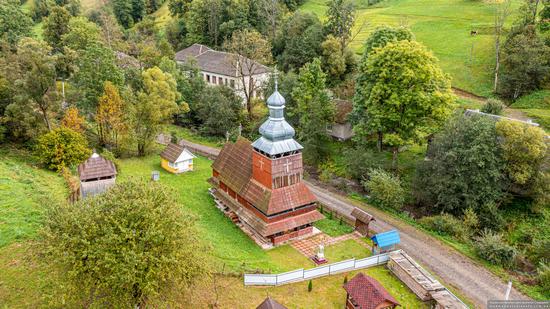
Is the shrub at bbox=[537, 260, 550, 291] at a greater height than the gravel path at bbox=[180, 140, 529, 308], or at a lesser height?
greater

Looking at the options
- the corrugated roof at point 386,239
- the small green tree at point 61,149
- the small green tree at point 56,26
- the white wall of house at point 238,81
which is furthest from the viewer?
the small green tree at point 56,26

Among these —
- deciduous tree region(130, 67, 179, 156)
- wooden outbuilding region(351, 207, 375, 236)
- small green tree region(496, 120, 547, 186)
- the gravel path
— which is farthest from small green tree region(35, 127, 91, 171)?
small green tree region(496, 120, 547, 186)

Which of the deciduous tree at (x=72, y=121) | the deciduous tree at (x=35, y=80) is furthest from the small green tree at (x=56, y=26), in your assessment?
the deciduous tree at (x=72, y=121)

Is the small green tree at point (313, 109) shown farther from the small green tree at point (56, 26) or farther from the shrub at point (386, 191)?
the small green tree at point (56, 26)

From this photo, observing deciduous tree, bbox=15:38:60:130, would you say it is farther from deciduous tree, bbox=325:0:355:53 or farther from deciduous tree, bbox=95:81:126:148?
deciduous tree, bbox=325:0:355:53

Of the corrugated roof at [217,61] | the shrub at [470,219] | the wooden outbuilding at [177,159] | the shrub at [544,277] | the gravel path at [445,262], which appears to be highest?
the corrugated roof at [217,61]

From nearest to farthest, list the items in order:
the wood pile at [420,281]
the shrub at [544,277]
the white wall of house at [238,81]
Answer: the wood pile at [420,281], the shrub at [544,277], the white wall of house at [238,81]
